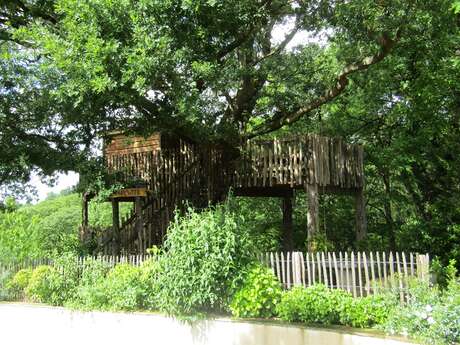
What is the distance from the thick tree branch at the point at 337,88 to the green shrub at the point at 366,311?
267 inches

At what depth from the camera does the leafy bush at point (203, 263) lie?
844 centimetres

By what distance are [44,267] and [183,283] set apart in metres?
5.02

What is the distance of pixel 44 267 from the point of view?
12.0 meters

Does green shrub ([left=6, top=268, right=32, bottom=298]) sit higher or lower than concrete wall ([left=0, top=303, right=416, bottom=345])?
higher

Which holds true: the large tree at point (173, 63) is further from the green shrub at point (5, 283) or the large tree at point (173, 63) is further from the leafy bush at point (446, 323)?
the leafy bush at point (446, 323)

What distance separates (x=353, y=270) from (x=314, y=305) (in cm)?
98

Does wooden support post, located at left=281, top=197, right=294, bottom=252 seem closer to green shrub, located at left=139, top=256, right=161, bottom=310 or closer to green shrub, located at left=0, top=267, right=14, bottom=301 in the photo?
green shrub, located at left=0, top=267, right=14, bottom=301

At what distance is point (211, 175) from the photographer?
650 inches

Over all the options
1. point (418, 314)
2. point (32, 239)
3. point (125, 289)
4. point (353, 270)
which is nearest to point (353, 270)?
point (353, 270)

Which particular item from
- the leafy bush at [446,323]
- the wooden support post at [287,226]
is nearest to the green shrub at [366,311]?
the leafy bush at [446,323]

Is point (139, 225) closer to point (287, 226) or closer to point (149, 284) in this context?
point (287, 226)

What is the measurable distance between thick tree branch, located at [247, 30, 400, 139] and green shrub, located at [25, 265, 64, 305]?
732 cm

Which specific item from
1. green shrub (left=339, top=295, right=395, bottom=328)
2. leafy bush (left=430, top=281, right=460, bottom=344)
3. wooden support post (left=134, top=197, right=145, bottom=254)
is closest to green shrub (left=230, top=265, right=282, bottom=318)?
green shrub (left=339, top=295, right=395, bottom=328)

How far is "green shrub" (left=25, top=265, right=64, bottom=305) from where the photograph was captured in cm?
1131
